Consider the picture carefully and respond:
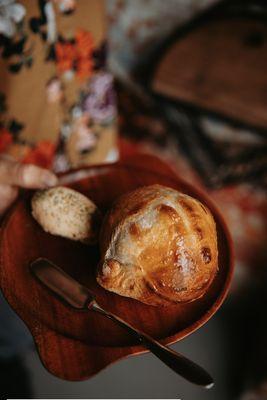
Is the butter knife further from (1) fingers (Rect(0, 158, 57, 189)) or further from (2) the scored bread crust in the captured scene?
(1) fingers (Rect(0, 158, 57, 189))

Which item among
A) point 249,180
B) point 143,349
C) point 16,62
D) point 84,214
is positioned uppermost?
point 16,62

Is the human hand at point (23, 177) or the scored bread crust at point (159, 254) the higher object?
the human hand at point (23, 177)

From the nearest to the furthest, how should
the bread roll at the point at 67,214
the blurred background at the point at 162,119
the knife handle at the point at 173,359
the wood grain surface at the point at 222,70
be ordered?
the knife handle at the point at 173,359
the bread roll at the point at 67,214
the blurred background at the point at 162,119
the wood grain surface at the point at 222,70

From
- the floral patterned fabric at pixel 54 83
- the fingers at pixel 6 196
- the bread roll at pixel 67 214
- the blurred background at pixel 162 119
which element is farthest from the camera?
the blurred background at pixel 162 119

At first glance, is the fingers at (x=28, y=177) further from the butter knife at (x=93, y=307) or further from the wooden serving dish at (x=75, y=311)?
the butter knife at (x=93, y=307)

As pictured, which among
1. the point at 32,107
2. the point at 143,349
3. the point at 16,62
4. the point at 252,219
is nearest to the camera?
the point at 143,349

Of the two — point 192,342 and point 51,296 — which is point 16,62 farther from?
point 192,342

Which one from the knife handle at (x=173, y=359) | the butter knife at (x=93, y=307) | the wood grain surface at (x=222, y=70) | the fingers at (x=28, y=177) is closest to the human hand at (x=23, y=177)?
the fingers at (x=28, y=177)

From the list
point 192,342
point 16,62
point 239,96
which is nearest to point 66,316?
point 16,62
